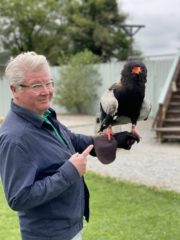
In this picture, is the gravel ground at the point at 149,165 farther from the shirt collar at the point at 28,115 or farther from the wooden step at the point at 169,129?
the shirt collar at the point at 28,115

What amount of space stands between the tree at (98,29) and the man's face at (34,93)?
26840 mm

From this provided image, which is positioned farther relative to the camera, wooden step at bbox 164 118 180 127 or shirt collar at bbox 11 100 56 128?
wooden step at bbox 164 118 180 127

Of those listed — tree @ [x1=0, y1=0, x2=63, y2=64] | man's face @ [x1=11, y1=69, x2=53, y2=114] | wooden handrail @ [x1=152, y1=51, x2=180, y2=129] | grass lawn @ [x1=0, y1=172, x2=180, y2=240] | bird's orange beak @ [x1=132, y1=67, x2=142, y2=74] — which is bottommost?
tree @ [x1=0, y1=0, x2=63, y2=64]

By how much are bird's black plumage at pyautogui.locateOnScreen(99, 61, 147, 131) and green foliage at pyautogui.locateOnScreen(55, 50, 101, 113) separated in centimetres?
1674

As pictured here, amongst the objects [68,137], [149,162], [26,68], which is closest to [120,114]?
[68,137]

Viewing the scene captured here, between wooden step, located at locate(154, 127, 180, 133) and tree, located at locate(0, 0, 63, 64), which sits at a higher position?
wooden step, located at locate(154, 127, 180, 133)

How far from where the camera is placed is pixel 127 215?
584 centimetres

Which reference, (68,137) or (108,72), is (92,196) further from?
(108,72)

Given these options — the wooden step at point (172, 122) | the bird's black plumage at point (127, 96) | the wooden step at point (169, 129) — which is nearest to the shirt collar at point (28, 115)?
the bird's black plumage at point (127, 96)

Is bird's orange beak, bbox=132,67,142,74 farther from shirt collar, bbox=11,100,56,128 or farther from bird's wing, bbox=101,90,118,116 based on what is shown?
shirt collar, bbox=11,100,56,128

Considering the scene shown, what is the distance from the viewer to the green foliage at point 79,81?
1992 cm

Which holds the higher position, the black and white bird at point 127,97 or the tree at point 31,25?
the black and white bird at point 127,97

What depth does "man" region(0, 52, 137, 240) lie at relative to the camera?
89.7 inches

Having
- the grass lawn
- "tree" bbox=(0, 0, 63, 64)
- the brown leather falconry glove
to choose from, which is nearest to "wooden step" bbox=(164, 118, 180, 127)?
the grass lawn
